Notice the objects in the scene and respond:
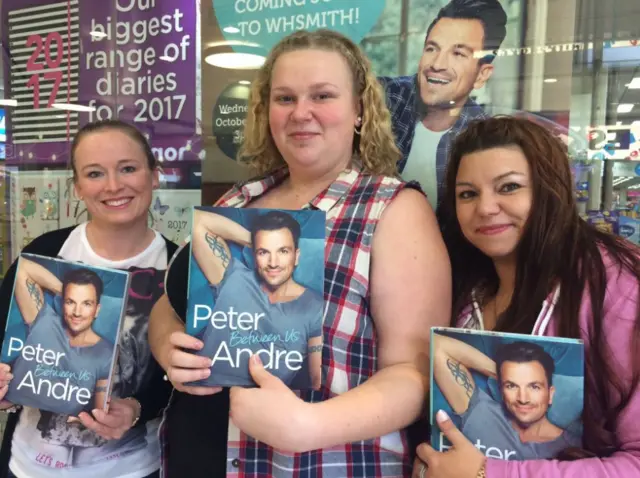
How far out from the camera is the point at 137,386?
1.55 meters

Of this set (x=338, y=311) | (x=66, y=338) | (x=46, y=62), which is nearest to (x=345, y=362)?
(x=338, y=311)

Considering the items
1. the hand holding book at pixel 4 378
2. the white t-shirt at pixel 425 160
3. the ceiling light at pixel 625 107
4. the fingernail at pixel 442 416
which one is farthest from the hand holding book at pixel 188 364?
the ceiling light at pixel 625 107

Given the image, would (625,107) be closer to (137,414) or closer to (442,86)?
(442,86)

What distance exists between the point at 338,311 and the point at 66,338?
0.67m

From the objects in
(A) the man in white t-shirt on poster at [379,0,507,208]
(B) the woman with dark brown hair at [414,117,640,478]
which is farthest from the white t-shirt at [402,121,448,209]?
(B) the woman with dark brown hair at [414,117,640,478]

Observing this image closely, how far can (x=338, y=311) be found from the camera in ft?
3.83

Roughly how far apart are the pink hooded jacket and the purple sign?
1548 millimetres

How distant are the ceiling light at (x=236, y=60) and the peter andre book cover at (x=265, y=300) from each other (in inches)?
42.5

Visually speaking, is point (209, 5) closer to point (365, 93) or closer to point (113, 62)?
point (113, 62)

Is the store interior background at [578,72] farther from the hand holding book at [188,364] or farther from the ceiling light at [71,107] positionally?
the ceiling light at [71,107]

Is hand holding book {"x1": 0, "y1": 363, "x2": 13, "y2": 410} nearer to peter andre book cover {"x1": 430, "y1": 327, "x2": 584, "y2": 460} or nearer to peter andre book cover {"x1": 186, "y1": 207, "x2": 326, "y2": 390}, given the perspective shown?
peter andre book cover {"x1": 186, "y1": 207, "x2": 326, "y2": 390}

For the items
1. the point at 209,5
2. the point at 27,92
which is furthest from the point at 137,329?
the point at 27,92

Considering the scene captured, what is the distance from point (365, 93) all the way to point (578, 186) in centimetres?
70

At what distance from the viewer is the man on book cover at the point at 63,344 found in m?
1.30
